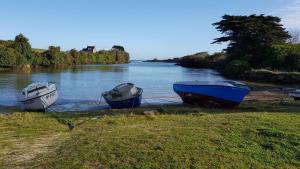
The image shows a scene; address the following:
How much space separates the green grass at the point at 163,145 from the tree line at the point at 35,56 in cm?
7453

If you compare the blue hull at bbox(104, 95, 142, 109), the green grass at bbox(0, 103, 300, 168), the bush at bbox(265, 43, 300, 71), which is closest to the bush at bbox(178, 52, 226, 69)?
the bush at bbox(265, 43, 300, 71)

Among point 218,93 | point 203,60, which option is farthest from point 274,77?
point 203,60

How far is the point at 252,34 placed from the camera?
199 feet

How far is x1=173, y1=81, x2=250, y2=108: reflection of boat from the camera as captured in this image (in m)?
19.0

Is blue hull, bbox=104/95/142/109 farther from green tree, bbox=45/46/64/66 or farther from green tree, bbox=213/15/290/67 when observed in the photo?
green tree, bbox=45/46/64/66

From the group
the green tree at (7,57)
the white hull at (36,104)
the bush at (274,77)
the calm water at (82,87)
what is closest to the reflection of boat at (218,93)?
the calm water at (82,87)

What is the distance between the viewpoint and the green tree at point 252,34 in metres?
58.8

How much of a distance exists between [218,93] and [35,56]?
84.0 m

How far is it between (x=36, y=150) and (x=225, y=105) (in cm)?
1232

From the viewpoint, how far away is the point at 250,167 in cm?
710

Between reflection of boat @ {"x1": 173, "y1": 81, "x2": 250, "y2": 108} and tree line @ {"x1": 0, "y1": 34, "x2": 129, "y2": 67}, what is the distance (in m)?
67.8

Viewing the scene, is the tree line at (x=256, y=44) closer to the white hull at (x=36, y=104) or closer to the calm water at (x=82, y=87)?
the calm water at (x=82, y=87)

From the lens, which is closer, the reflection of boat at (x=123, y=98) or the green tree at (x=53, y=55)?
the reflection of boat at (x=123, y=98)

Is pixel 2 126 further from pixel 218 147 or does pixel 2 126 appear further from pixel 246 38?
pixel 246 38
